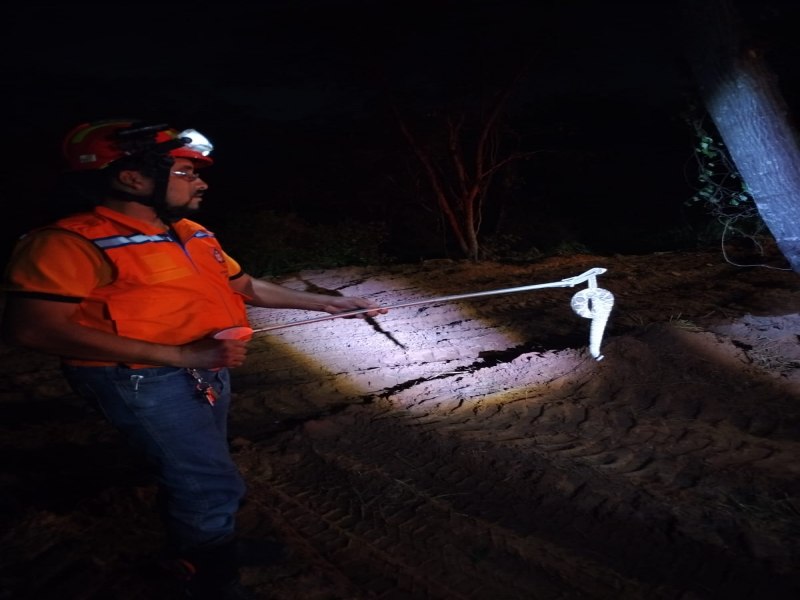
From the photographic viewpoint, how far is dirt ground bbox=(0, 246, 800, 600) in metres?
2.56

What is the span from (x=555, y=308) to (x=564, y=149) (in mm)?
11489

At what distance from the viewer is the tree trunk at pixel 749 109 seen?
13.7 feet

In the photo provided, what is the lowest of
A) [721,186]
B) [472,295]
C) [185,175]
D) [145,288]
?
[472,295]

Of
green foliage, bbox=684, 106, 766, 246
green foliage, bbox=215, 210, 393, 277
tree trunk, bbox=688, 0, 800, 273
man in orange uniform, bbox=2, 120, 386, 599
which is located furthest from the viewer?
green foliage, bbox=215, 210, 393, 277

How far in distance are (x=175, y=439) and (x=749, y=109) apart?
4372 mm

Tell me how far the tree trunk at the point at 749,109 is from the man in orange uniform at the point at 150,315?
3.75 metres

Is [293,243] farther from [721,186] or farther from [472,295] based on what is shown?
[472,295]

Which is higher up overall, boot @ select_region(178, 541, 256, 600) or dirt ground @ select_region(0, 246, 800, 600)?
boot @ select_region(178, 541, 256, 600)

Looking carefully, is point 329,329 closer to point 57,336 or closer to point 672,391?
point 672,391

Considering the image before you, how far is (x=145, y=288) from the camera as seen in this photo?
2.00 metres

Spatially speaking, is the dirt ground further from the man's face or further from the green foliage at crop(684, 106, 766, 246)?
the green foliage at crop(684, 106, 766, 246)

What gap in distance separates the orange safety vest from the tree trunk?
3.96 metres

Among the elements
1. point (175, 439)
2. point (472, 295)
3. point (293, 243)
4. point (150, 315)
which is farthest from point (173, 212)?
point (293, 243)

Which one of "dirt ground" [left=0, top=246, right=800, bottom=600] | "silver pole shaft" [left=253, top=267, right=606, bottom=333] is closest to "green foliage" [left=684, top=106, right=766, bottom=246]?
"dirt ground" [left=0, top=246, right=800, bottom=600]
